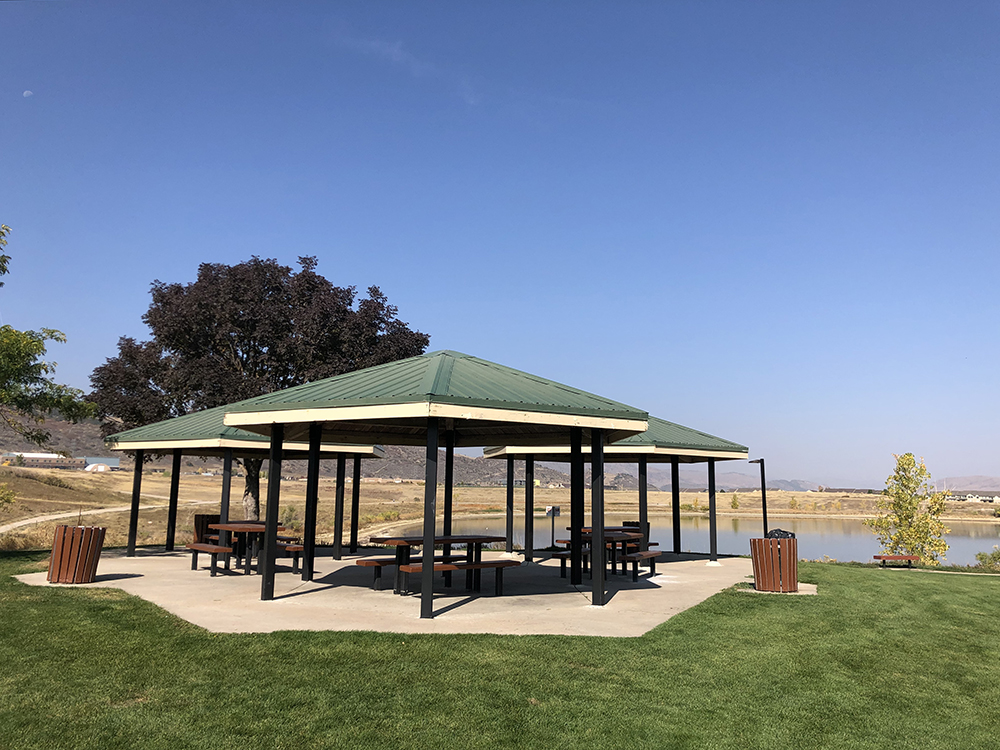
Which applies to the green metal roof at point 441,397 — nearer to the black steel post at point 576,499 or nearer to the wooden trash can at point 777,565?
the black steel post at point 576,499

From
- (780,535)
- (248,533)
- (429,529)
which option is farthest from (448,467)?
(780,535)

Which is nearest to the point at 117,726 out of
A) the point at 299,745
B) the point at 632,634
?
the point at 299,745

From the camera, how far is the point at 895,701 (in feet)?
19.4

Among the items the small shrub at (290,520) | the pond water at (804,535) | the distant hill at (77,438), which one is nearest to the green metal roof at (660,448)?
the pond water at (804,535)

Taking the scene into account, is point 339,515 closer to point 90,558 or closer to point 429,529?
point 90,558

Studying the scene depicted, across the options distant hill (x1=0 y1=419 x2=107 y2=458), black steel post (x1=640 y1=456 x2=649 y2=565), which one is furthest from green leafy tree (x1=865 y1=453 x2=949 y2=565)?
distant hill (x1=0 y1=419 x2=107 y2=458)

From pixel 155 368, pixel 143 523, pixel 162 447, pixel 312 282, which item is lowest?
pixel 143 523

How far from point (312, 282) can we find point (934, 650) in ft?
70.8

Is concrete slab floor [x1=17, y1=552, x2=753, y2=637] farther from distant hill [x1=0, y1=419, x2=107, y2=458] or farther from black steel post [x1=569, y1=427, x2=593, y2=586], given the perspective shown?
distant hill [x1=0, y1=419, x2=107, y2=458]

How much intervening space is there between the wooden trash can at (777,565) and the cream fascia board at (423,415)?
337cm

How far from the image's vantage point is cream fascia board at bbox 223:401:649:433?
8.66 m

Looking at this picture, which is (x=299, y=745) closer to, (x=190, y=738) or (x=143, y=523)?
(x=190, y=738)

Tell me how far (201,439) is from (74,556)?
4063mm

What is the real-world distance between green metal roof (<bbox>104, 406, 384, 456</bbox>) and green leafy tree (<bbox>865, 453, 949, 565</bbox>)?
17.4 metres
